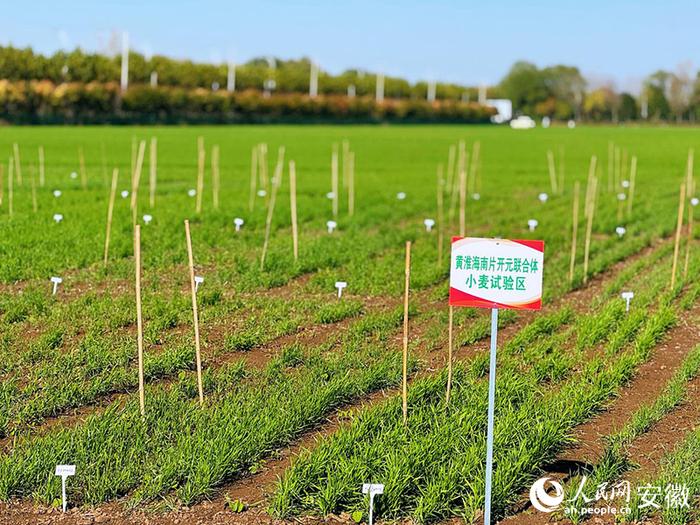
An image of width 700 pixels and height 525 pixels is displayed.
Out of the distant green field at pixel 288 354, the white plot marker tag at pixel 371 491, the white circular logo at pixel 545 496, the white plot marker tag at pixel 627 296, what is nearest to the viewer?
the white plot marker tag at pixel 371 491

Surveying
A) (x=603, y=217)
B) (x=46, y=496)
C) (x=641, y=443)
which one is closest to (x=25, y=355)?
(x=46, y=496)

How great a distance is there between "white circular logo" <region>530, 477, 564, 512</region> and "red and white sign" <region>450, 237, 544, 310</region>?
1.16 meters

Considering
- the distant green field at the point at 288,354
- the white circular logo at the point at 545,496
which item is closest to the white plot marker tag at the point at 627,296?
the distant green field at the point at 288,354

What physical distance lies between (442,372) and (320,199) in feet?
37.4

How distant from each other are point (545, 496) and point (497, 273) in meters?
1.39

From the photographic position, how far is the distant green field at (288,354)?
524 cm

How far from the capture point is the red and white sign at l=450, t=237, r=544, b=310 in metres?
4.78

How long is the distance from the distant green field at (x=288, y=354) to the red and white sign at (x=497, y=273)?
1115mm

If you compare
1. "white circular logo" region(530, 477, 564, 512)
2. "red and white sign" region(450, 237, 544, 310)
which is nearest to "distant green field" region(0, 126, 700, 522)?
"white circular logo" region(530, 477, 564, 512)

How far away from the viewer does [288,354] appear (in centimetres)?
754

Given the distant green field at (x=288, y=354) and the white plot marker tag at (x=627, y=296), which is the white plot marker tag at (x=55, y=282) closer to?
the distant green field at (x=288, y=354)

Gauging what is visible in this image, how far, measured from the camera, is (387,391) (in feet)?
22.5

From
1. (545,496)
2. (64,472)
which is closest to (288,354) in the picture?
(64,472)

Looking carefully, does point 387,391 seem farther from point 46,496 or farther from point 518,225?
point 518,225
